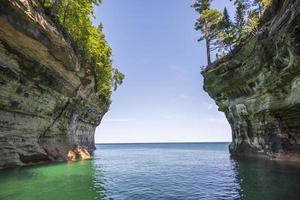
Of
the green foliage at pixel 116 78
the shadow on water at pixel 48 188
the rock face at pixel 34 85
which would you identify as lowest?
the shadow on water at pixel 48 188

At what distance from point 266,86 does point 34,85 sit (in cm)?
2229

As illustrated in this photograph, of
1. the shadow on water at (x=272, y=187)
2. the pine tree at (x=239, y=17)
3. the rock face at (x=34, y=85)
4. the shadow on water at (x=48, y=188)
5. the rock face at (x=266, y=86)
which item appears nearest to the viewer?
the shadow on water at (x=272, y=187)

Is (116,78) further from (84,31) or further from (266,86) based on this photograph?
(266,86)

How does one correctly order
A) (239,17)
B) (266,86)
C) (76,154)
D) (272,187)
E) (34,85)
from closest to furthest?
1. (272,187)
2. (34,85)
3. (266,86)
4. (76,154)
5. (239,17)

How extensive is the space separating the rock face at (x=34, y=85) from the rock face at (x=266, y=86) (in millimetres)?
17573

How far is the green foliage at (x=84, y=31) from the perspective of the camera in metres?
24.5

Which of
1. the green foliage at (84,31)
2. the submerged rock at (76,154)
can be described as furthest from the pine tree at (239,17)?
the submerged rock at (76,154)

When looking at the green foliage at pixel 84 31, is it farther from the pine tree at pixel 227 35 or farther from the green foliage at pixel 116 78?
the pine tree at pixel 227 35

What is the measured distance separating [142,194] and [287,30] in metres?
14.9

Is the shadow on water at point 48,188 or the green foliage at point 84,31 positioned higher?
the green foliage at point 84,31

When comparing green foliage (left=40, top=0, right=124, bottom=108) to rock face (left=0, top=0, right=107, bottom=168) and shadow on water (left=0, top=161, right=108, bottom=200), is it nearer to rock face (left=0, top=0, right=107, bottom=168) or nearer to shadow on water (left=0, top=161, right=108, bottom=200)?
rock face (left=0, top=0, right=107, bottom=168)

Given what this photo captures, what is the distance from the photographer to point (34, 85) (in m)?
22.7

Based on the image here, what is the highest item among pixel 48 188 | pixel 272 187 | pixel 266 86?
pixel 266 86

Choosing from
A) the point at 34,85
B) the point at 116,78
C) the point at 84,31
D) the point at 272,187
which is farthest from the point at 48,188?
the point at 116,78
